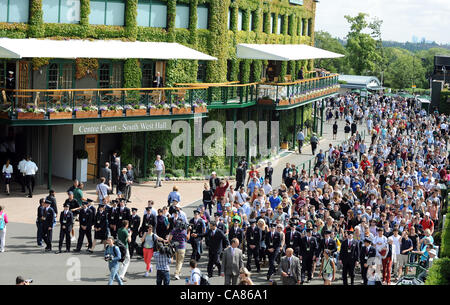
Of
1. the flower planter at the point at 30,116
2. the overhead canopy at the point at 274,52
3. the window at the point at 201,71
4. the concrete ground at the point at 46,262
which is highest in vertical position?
the overhead canopy at the point at 274,52

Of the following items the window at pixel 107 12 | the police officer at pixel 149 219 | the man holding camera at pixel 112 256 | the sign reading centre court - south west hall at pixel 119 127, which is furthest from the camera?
the window at pixel 107 12

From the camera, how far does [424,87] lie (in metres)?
156

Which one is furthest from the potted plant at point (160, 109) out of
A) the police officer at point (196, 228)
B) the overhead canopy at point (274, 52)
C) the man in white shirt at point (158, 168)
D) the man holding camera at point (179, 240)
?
the man holding camera at point (179, 240)

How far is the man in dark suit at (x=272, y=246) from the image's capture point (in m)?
19.3

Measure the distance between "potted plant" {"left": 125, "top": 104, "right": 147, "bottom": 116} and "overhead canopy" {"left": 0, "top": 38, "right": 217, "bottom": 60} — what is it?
1.97m

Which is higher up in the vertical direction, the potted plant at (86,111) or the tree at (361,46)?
the tree at (361,46)

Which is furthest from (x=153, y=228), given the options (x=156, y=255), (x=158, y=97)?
(x=158, y=97)

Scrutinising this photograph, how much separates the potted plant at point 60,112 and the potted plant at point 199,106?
654cm

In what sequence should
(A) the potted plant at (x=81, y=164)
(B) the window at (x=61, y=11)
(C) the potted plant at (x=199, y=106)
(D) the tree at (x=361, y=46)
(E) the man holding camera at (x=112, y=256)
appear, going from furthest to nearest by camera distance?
(D) the tree at (x=361, y=46) → (C) the potted plant at (x=199, y=106) → (A) the potted plant at (x=81, y=164) → (B) the window at (x=61, y=11) → (E) the man holding camera at (x=112, y=256)

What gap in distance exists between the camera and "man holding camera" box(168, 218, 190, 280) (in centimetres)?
1897

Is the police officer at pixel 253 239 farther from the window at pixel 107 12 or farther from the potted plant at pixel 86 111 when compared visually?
the window at pixel 107 12

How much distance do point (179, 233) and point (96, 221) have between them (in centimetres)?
289

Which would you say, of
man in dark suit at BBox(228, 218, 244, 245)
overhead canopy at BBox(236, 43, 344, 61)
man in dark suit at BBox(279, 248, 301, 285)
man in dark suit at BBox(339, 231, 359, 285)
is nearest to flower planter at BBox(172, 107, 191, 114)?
overhead canopy at BBox(236, 43, 344, 61)
